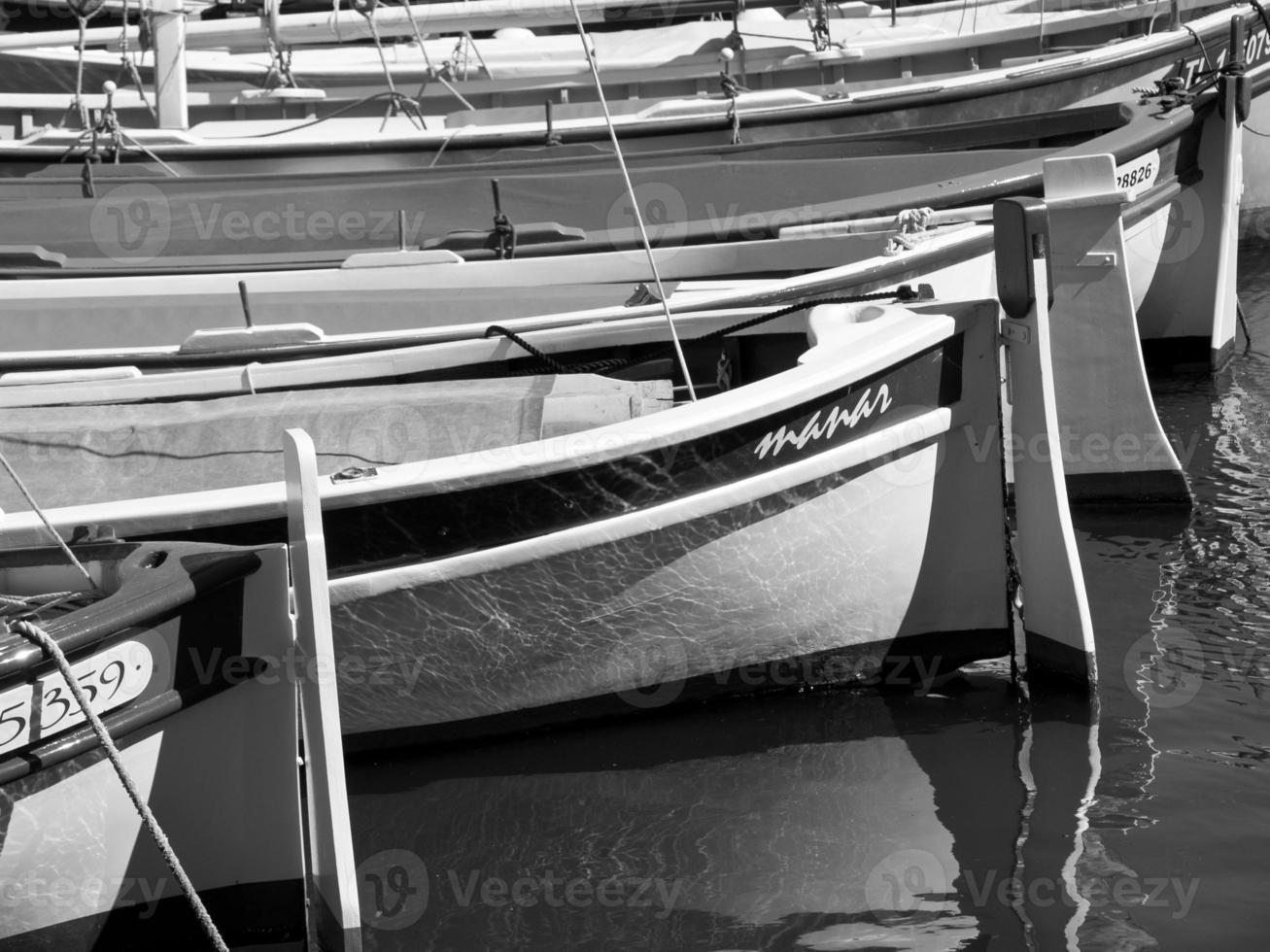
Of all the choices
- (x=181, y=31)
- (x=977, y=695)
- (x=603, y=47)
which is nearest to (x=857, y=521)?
(x=977, y=695)

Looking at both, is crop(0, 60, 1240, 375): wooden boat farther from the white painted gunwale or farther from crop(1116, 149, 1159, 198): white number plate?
the white painted gunwale

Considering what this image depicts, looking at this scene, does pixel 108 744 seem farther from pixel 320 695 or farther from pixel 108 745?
pixel 320 695

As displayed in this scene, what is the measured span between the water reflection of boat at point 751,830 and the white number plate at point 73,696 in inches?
42.8

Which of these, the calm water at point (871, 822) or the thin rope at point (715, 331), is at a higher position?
the thin rope at point (715, 331)

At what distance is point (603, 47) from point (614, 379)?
10926 mm

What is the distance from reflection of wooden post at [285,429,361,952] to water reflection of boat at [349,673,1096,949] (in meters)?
0.46

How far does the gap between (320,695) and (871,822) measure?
1840 millimetres


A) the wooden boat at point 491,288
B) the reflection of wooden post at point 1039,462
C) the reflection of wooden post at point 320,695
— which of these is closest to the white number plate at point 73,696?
the reflection of wooden post at point 320,695

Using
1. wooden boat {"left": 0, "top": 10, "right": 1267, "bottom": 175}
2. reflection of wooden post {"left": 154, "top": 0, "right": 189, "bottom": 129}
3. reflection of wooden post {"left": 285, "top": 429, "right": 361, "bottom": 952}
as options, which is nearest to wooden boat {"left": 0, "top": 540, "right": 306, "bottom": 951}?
reflection of wooden post {"left": 285, "top": 429, "right": 361, "bottom": 952}

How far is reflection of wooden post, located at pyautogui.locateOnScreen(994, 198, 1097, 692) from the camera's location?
4.80 metres

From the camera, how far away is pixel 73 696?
3154mm

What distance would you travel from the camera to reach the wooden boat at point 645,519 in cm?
435

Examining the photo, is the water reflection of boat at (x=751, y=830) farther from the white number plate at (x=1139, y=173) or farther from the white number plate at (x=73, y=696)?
the white number plate at (x=1139, y=173)

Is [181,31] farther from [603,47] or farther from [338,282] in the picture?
[603,47]
